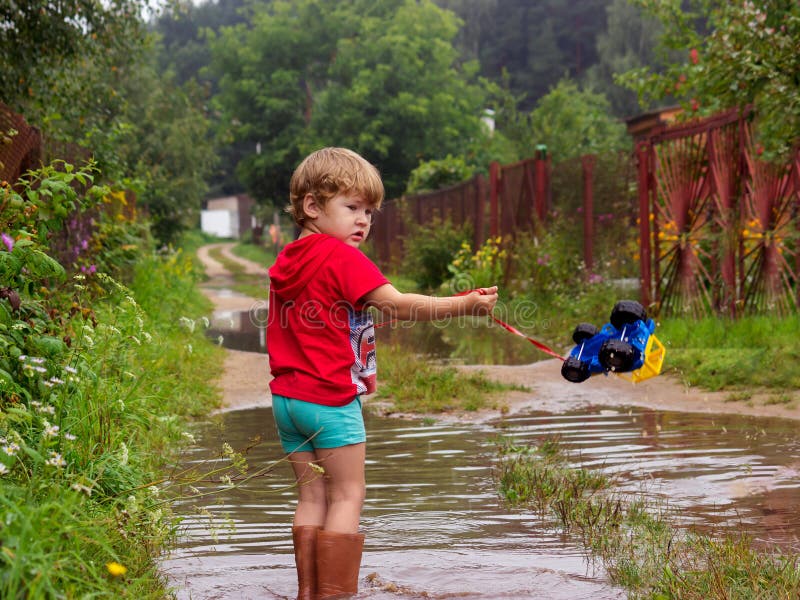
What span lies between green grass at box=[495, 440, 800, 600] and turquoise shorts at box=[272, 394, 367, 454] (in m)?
1.04

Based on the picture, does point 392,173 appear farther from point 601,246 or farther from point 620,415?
point 620,415

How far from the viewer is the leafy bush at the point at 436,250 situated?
21.1 m

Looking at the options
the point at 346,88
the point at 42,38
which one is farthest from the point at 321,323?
the point at 346,88

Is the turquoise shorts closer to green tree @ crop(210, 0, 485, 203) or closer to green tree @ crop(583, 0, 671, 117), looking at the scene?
green tree @ crop(210, 0, 485, 203)

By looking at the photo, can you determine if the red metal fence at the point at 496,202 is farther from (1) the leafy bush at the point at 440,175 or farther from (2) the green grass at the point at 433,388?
(2) the green grass at the point at 433,388

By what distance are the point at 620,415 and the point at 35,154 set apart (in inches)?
176

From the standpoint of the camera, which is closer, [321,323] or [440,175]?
[321,323]

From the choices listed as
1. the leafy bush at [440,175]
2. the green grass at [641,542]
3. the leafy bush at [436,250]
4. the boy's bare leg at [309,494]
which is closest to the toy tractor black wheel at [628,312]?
the green grass at [641,542]

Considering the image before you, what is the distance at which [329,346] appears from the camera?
12.3 ft

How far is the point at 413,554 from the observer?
4250 mm

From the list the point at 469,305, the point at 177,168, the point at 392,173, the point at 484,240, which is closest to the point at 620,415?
the point at 469,305

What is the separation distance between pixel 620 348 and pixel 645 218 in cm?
768

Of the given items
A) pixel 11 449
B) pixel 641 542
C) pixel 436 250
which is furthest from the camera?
pixel 436 250

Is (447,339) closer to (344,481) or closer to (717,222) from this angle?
(717,222)
